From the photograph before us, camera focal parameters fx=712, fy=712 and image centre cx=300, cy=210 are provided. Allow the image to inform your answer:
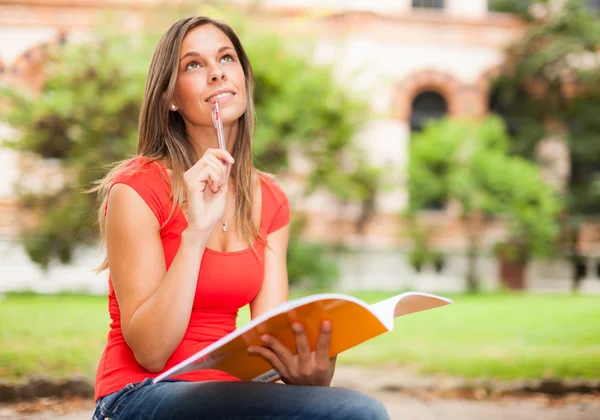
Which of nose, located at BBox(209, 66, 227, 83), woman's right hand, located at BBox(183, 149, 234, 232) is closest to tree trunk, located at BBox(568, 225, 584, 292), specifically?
nose, located at BBox(209, 66, 227, 83)

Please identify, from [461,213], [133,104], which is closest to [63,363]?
[133,104]

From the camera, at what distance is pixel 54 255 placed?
37.4 feet

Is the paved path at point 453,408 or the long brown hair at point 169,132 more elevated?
the long brown hair at point 169,132

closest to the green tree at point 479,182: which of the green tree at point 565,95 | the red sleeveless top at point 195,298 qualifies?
the green tree at point 565,95

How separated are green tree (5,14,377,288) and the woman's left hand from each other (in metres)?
7.97

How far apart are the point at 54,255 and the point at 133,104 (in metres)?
3.24

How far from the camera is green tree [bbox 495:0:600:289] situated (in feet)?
47.1

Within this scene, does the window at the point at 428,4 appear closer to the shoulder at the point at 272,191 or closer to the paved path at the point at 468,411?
the paved path at the point at 468,411

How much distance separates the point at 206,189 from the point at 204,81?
1.40 ft

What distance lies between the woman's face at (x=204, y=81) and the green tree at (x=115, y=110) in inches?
296

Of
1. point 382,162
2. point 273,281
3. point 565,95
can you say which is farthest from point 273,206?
point 565,95

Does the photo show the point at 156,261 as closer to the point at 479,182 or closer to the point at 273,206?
the point at 273,206

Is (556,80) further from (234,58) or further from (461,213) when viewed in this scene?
(234,58)

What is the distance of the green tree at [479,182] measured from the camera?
509 inches
